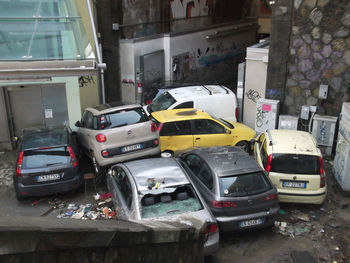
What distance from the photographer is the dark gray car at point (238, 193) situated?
6.73 metres

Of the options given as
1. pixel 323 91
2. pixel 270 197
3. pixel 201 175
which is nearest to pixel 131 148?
pixel 201 175

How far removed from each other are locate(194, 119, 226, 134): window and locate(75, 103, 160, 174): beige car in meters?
1.42

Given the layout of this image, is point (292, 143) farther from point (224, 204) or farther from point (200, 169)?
point (224, 204)

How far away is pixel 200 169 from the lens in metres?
7.74

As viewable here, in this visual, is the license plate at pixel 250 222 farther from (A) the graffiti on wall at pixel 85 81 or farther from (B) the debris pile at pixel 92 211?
(A) the graffiti on wall at pixel 85 81

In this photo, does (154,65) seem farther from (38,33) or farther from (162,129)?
(38,33)

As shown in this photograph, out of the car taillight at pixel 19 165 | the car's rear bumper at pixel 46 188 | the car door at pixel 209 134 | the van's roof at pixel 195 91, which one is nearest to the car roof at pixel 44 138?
the car taillight at pixel 19 165

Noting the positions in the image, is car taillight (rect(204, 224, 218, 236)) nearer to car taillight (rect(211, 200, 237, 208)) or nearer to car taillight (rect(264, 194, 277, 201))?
car taillight (rect(211, 200, 237, 208))

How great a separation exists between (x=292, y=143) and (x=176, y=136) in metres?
3.28

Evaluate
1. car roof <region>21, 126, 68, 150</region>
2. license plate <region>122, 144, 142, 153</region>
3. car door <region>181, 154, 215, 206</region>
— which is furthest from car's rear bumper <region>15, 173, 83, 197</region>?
car door <region>181, 154, 215, 206</region>

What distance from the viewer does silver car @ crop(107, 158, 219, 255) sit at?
6062mm

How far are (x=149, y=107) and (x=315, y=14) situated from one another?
6.14m

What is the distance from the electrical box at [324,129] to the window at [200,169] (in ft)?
16.8

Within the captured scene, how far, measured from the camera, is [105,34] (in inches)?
592
